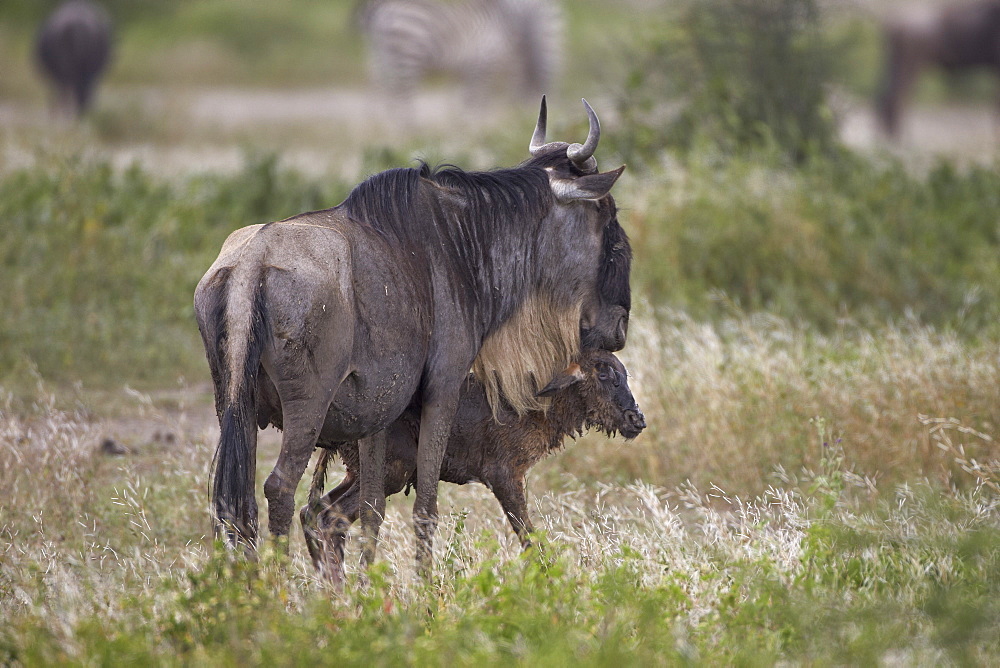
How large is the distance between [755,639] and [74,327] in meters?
6.41

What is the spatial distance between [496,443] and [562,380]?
0.43 metres

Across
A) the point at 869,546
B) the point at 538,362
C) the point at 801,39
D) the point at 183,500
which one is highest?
the point at 801,39

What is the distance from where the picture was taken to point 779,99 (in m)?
11.2

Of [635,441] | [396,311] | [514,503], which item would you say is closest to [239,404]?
[396,311]

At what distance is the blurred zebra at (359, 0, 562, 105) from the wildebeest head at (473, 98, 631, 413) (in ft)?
54.1

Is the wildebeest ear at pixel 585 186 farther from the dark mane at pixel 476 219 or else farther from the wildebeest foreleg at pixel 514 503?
the wildebeest foreleg at pixel 514 503

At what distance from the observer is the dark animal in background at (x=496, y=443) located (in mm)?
4898

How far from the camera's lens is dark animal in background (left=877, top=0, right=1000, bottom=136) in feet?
66.3

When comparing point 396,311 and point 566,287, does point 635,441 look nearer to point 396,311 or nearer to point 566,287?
point 566,287

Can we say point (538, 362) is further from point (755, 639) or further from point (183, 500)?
point (183, 500)

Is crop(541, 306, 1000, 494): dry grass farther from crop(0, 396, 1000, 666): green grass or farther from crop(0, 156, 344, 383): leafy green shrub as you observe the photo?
crop(0, 156, 344, 383): leafy green shrub

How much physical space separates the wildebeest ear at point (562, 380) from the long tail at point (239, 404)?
1552 millimetres

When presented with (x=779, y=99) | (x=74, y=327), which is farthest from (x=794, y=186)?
(x=74, y=327)

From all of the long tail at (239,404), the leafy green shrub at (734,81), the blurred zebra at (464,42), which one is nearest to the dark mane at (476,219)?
the long tail at (239,404)
